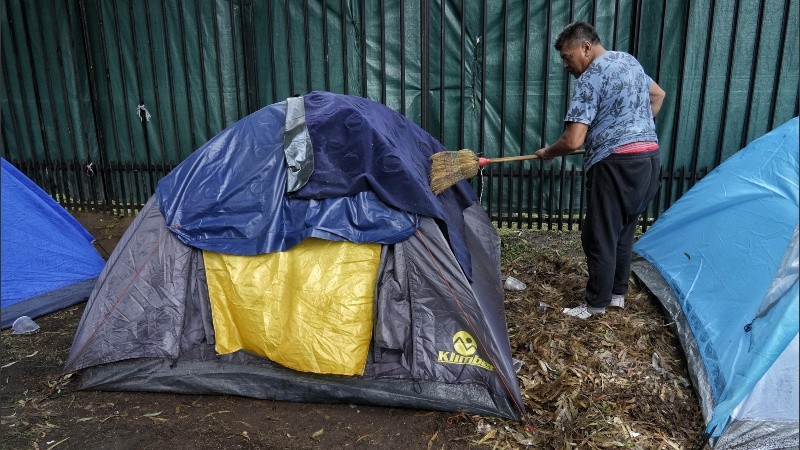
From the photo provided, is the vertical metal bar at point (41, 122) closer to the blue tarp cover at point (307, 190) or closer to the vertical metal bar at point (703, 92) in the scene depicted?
the blue tarp cover at point (307, 190)

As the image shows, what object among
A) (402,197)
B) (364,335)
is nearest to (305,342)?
(364,335)

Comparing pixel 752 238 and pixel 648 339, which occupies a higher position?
pixel 752 238

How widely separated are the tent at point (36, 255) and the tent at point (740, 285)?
4548mm

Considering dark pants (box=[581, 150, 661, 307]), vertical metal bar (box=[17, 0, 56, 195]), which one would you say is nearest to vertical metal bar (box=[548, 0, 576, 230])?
dark pants (box=[581, 150, 661, 307])

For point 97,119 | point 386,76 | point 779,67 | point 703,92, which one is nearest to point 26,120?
point 97,119

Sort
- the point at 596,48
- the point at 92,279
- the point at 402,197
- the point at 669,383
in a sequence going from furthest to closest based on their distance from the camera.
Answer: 1. the point at 92,279
2. the point at 596,48
3. the point at 669,383
4. the point at 402,197

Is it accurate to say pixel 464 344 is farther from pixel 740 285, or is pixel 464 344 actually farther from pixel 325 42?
pixel 325 42

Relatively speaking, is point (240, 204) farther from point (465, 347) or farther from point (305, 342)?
point (465, 347)

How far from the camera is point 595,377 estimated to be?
359cm

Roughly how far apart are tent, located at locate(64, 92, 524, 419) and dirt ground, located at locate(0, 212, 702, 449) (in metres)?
0.11

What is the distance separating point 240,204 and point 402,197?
95 cm

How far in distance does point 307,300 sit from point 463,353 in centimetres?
93

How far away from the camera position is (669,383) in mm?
3529

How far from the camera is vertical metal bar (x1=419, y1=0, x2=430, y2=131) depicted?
5.75 meters
